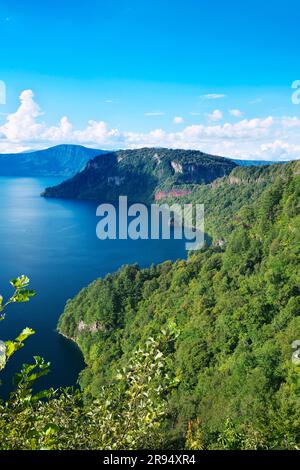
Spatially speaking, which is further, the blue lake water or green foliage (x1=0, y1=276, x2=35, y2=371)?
the blue lake water

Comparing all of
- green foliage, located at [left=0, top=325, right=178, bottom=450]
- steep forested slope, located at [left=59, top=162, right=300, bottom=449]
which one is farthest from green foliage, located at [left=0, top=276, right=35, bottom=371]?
steep forested slope, located at [left=59, top=162, right=300, bottom=449]

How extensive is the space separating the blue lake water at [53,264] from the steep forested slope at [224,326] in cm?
335

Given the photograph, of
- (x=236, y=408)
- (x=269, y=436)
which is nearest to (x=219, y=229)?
(x=236, y=408)

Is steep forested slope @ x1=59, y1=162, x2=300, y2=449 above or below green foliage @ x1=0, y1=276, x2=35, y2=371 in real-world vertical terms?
below

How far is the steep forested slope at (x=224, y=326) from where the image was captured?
2419 cm

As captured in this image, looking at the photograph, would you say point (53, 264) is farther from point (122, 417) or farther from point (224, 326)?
point (122, 417)

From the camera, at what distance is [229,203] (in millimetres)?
159125

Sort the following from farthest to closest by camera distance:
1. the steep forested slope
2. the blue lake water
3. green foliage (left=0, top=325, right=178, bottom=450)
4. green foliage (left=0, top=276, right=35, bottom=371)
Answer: the blue lake water → the steep forested slope → green foliage (left=0, top=325, right=178, bottom=450) → green foliage (left=0, top=276, right=35, bottom=371)

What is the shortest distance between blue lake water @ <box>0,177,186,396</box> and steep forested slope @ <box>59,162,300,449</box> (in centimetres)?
335

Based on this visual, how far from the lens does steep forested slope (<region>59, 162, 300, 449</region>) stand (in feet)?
79.4

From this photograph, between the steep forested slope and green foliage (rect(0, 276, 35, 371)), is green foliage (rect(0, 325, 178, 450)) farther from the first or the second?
the steep forested slope

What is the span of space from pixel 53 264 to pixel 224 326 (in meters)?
57.2

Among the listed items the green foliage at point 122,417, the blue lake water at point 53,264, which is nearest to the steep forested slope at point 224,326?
the blue lake water at point 53,264

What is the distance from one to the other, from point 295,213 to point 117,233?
85.0 metres
